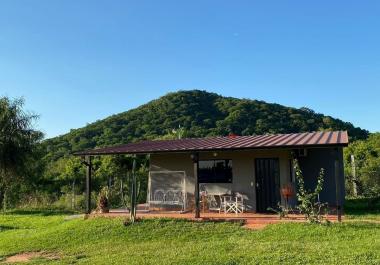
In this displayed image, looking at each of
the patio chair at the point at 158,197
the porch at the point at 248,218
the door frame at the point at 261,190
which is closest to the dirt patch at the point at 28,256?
the porch at the point at 248,218

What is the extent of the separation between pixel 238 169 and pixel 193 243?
5620 millimetres

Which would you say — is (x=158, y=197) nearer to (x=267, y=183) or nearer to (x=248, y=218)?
(x=267, y=183)

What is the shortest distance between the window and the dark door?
1.11 metres

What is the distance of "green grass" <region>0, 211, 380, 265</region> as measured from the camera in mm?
9266

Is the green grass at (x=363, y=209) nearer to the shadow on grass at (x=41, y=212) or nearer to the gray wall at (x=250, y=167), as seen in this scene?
the gray wall at (x=250, y=167)

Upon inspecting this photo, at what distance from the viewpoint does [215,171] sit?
17172 mm

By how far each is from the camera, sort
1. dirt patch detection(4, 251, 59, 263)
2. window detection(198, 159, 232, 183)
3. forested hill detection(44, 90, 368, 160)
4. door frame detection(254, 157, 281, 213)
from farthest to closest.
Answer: forested hill detection(44, 90, 368, 160) → window detection(198, 159, 232, 183) → door frame detection(254, 157, 281, 213) → dirt patch detection(4, 251, 59, 263)

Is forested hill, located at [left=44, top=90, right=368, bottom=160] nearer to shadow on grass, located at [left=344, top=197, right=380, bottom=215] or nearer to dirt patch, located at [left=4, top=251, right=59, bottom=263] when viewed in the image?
shadow on grass, located at [left=344, top=197, right=380, bottom=215]

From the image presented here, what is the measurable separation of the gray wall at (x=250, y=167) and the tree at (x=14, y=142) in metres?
8.91

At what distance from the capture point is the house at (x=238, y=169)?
15.8m

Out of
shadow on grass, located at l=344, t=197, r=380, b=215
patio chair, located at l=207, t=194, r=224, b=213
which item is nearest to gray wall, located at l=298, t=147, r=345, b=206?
shadow on grass, located at l=344, t=197, r=380, b=215

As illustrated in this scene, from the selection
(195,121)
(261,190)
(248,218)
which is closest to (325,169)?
(261,190)

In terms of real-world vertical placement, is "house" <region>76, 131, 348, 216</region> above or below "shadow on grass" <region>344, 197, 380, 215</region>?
above

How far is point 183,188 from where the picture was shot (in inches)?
704
